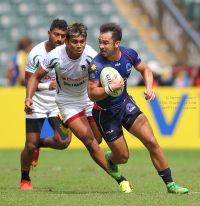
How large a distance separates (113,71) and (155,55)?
45.0 feet

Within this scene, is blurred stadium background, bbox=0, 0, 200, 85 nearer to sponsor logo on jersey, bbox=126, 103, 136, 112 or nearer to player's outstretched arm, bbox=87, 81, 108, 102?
sponsor logo on jersey, bbox=126, 103, 136, 112

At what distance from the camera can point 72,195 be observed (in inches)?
258

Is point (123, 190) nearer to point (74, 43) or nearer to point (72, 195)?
point (72, 195)

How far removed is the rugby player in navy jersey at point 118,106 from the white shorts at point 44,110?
1.49 metres

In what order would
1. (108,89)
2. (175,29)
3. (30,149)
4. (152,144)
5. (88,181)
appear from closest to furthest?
(108,89) < (152,144) < (30,149) < (88,181) < (175,29)

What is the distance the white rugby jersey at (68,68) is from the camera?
7.03m

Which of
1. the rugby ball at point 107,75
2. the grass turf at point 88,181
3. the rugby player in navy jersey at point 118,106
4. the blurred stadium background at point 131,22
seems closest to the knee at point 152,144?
the rugby player in navy jersey at point 118,106

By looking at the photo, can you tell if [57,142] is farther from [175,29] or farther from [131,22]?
[131,22]

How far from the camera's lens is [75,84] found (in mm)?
7371

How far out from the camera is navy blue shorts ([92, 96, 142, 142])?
22.2 ft

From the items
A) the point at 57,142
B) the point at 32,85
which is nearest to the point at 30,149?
the point at 57,142

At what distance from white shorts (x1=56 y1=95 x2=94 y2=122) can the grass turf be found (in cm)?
112

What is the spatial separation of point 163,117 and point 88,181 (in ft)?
18.3

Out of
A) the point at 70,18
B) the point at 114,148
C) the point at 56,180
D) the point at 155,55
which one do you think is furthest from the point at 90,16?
the point at 114,148
